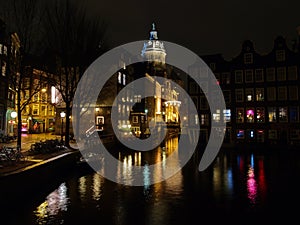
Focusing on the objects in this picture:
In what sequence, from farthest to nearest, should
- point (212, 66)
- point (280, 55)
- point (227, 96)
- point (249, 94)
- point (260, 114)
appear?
point (212, 66), point (227, 96), point (249, 94), point (260, 114), point (280, 55)

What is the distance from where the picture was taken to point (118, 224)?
10.4 m

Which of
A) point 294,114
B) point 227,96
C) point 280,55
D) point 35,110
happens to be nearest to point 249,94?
point 227,96

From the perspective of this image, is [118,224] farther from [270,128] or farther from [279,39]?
[279,39]

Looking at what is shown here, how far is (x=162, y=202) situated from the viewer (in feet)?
43.1

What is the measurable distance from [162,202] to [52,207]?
4.82 m

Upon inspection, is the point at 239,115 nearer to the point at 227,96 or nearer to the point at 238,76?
the point at 227,96

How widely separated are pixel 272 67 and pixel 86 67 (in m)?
30.4

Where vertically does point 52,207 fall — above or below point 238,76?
below

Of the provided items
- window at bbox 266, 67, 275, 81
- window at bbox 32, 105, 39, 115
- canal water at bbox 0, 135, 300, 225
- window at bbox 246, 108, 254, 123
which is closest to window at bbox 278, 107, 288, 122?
window at bbox 246, 108, 254, 123

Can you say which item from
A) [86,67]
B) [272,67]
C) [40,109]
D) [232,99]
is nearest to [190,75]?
[232,99]

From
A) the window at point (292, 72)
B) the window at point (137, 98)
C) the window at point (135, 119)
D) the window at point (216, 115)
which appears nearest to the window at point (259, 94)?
the window at point (292, 72)

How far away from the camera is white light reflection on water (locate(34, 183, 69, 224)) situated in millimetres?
11000

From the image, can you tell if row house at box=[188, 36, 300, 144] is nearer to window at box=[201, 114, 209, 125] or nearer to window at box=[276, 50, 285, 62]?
window at box=[276, 50, 285, 62]

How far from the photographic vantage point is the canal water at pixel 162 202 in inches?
432
